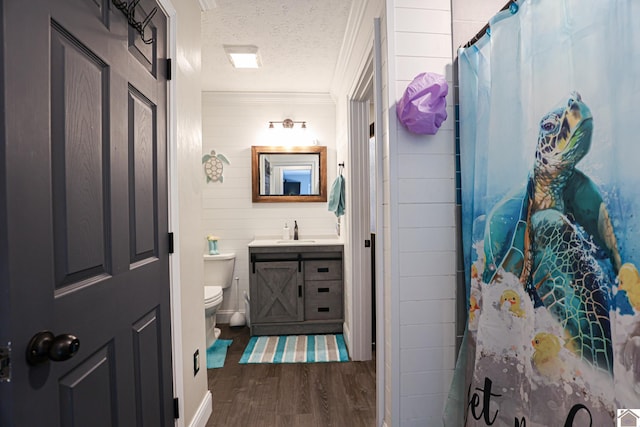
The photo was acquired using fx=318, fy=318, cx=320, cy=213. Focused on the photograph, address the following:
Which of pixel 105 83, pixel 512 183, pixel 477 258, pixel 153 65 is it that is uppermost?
pixel 153 65

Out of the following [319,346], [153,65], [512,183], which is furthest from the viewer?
[319,346]

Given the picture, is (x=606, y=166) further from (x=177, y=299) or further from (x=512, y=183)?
(x=177, y=299)

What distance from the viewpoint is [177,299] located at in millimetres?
1508

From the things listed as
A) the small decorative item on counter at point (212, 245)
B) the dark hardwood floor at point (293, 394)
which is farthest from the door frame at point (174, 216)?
the small decorative item on counter at point (212, 245)

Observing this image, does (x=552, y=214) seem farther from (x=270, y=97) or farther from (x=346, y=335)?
(x=270, y=97)

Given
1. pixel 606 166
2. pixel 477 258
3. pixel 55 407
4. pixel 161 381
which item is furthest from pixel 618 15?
pixel 161 381

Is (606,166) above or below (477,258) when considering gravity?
above

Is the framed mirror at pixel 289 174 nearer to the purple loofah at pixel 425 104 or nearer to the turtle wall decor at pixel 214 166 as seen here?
the turtle wall decor at pixel 214 166

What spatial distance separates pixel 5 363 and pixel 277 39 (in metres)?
2.41

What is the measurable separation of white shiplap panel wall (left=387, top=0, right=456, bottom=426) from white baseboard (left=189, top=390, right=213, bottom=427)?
3.46ft

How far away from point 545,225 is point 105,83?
4.80ft

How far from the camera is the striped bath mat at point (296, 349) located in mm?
2578

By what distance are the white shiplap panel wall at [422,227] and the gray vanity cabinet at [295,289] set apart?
1568 millimetres

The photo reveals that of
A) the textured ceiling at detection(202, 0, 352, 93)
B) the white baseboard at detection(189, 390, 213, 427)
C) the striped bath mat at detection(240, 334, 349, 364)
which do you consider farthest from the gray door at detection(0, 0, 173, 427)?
the striped bath mat at detection(240, 334, 349, 364)
